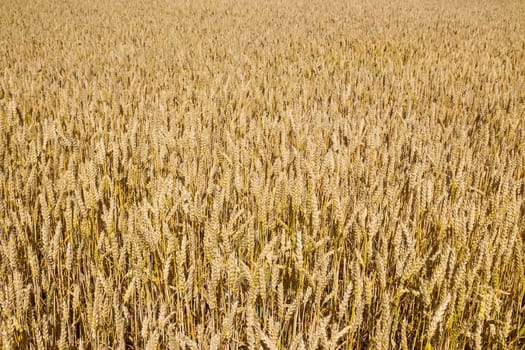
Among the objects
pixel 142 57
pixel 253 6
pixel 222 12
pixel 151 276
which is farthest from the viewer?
pixel 253 6

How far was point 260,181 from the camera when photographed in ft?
4.29

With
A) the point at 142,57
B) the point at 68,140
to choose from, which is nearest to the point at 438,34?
the point at 142,57

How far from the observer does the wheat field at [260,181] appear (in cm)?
93

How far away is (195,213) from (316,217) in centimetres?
32

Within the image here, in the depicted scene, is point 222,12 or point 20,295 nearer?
point 20,295

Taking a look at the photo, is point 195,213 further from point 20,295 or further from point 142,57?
point 142,57

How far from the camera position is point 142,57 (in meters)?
4.02

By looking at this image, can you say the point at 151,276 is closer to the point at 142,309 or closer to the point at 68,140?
the point at 142,309

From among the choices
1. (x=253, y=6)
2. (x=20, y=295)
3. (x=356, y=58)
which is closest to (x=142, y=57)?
(x=356, y=58)

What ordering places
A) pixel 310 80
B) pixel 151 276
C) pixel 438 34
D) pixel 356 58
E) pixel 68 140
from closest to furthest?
pixel 151 276
pixel 68 140
pixel 310 80
pixel 356 58
pixel 438 34

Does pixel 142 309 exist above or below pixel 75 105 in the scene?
below

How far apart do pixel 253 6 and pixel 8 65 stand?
6618 millimetres

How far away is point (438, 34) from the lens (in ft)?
20.6

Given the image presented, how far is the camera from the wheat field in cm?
93
